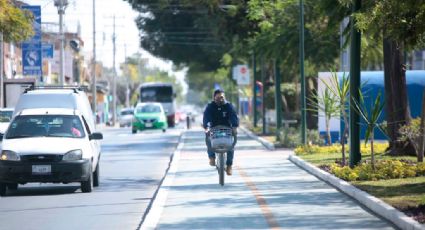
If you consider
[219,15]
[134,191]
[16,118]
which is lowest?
[134,191]

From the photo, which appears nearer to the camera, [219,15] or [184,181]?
[184,181]

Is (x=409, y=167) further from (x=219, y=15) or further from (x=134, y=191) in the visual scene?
(x=219, y=15)

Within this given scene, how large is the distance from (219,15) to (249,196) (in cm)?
2544

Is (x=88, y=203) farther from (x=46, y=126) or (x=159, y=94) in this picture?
(x=159, y=94)

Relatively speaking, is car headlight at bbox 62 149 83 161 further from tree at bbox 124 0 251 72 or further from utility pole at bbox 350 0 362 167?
tree at bbox 124 0 251 72

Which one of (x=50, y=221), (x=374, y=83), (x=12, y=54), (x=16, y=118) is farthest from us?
(x=12, y=54)

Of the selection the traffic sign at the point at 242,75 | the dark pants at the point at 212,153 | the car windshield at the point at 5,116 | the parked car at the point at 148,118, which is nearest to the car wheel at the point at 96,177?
the dark pants at the point at 212,153

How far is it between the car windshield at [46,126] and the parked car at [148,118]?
1610 inches

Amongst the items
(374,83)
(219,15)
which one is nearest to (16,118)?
(374,83)

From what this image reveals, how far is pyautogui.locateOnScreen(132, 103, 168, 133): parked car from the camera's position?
62812 mm

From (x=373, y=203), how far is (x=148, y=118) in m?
47.5

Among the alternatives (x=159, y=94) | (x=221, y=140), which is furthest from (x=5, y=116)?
(x=159, y=94)

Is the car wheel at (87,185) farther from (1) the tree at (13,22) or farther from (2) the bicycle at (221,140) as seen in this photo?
(1) the tree at (13,22)

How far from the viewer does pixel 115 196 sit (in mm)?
20328
